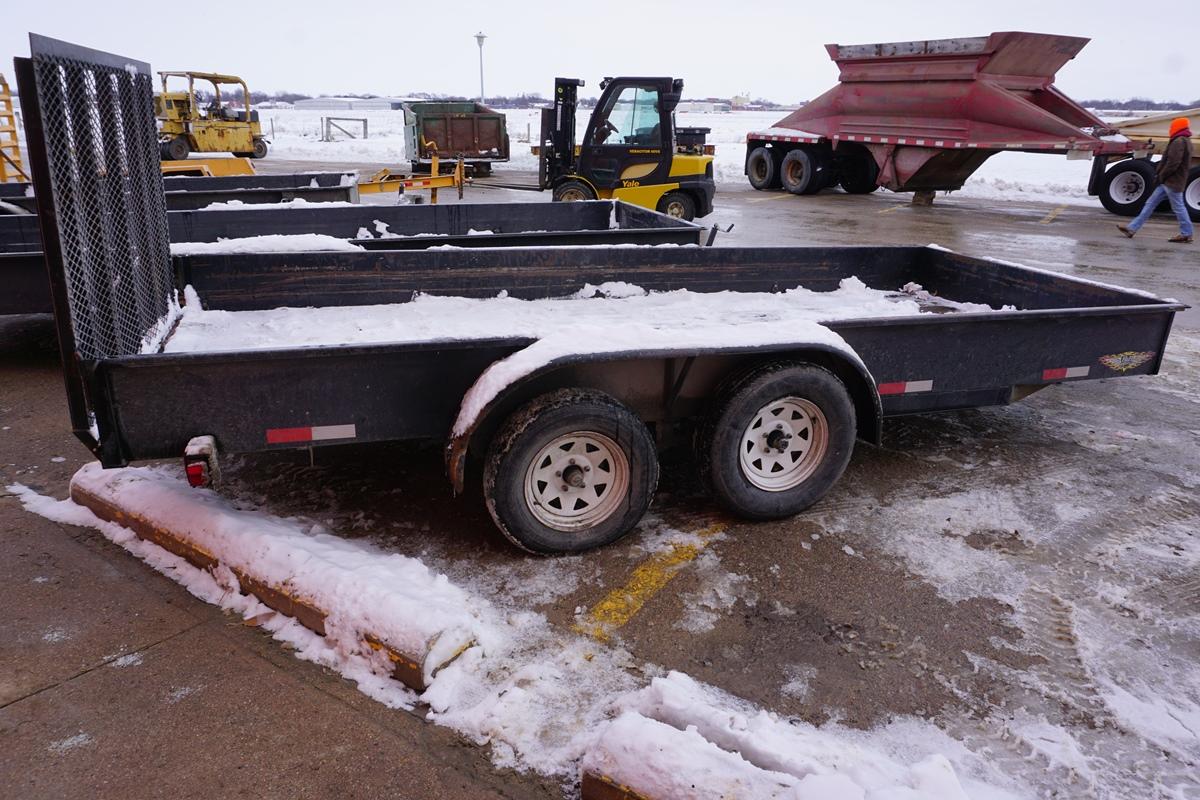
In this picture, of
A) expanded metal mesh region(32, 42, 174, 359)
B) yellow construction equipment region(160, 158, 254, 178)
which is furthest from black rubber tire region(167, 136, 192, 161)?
expanded metal mesh region(32, 42, 174, 359)

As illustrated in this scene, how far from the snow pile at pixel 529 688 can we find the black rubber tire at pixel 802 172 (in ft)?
60.4

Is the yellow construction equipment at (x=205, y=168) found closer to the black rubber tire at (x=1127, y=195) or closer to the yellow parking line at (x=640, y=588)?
the yellow parking line at (x=640, y=588)

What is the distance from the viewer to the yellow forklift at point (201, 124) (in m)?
24.4

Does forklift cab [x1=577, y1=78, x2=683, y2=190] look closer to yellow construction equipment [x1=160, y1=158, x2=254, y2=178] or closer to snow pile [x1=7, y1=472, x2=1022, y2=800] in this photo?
yellow construction equipment [x1=160, y1=158, x2=254, y2=178]

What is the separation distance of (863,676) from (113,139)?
12.5 feet

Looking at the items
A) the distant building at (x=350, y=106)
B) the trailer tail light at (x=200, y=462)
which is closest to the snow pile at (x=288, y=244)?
the trailer tail light at (x=200, y=462)

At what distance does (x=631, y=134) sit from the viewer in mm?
13789

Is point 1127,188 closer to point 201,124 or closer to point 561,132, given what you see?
point 561,132

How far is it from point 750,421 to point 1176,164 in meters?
13.6

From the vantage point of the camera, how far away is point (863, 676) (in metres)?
3.11

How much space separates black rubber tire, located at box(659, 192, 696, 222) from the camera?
A: 1437cm

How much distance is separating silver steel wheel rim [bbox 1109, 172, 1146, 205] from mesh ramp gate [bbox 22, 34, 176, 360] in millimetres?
18525

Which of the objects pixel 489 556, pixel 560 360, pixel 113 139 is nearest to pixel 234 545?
pixel 489 556

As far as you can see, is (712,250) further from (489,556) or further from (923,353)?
(489,556)
